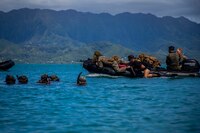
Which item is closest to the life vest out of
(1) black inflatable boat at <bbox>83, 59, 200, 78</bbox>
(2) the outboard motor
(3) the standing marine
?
(1) black inflatable boat at <bbox>83, 59, 200, 78</bbox>

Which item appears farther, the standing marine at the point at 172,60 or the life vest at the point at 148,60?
the life vest at the point at 148,60

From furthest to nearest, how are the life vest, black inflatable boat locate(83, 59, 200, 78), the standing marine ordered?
the life vest
black inflatable boat locate(83, 59, 200, 78)
the standing marine

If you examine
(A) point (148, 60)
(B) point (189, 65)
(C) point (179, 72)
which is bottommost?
(C) point (179, 72)

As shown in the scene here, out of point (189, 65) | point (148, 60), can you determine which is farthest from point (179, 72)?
point (148, 60)

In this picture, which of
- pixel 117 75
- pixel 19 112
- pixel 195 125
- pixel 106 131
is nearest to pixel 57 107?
pixel 19 112

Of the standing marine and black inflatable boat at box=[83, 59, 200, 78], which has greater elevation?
the standing marine

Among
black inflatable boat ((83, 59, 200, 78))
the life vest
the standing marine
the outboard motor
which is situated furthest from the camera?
the life vest

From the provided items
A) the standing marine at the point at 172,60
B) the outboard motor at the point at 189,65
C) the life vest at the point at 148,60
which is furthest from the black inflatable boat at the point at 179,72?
the life vest at the point at 148,60

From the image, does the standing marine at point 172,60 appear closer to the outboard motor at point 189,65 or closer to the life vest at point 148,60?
the outboard motor at point 189,65

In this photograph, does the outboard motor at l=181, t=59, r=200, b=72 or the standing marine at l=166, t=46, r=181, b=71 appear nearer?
the standing marine at l=166, t=46, r=181, b=71

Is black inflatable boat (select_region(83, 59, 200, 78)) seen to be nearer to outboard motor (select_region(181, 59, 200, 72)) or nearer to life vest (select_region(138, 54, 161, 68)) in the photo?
outboard motor (select_region(181, 59, 200, 72))

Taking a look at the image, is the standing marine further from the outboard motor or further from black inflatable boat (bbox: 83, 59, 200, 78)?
the outboard motor

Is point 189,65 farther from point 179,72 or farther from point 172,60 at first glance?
point 172,60

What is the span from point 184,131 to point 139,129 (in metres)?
1.85
